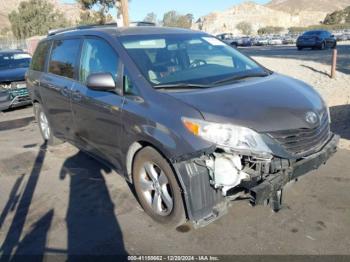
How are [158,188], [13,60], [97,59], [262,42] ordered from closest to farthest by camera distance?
[158,188]
[97,59]
[13,60]
[262,42]

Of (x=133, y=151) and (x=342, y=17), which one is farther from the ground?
(x=342, y=17)

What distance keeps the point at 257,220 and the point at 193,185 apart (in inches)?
38.2

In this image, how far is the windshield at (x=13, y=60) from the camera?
1085 cm

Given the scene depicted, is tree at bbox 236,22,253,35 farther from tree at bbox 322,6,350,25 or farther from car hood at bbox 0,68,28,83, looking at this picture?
car hood at bbox 0,68,28,83

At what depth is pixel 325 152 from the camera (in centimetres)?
350

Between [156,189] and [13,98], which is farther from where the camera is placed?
[13,98]

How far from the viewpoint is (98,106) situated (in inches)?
162

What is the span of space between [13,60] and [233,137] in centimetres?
991

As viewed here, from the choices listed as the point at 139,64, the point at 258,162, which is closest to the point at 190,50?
the point at 139,64

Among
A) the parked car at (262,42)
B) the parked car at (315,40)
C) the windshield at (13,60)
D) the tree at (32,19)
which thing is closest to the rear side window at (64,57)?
the windshield at (13,60)

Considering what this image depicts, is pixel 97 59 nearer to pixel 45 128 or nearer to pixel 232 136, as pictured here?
pixel 232 136

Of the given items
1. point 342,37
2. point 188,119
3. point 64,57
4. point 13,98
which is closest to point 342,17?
point 342,37

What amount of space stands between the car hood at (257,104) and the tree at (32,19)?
5090 centimetres

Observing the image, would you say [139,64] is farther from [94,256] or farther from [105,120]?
[94,256]
